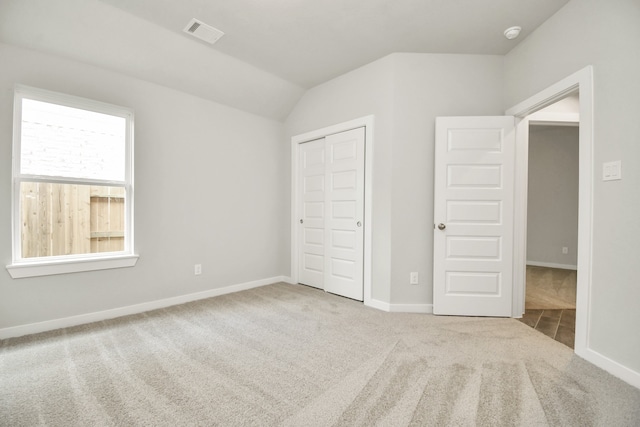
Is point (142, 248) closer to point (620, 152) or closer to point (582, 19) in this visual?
point (620, 152)

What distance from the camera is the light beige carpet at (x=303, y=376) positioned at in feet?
4.69

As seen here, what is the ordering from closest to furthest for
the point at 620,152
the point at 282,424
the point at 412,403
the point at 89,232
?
the point at 282,424
the point at 412,403
the point at 620,152
the point at 89,232

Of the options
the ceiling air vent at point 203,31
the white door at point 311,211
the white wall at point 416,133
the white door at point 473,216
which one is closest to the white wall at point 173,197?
the white door at point 311,211

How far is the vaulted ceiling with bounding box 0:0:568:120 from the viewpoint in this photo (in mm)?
2254

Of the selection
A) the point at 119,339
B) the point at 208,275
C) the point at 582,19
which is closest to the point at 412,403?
the point at 119,339

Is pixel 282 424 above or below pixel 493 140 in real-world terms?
below

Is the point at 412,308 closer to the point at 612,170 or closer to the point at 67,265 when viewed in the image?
the point at 612,170

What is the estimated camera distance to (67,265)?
8.15ft

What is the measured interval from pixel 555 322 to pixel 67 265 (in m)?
4.60

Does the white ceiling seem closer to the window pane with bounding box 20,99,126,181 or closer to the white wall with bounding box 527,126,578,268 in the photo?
the window pane with bounding box 20,99,126,181

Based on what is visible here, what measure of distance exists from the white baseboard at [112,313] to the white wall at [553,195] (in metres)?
5.69

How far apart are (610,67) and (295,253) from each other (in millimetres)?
3609

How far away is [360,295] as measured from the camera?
331 centimetres

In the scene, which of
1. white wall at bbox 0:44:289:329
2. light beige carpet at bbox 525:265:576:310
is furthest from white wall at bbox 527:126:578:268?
white wall at bbox 0:44:289:329
